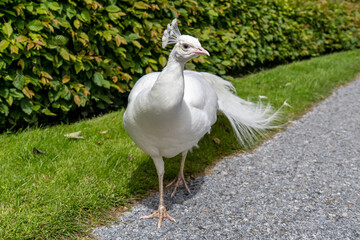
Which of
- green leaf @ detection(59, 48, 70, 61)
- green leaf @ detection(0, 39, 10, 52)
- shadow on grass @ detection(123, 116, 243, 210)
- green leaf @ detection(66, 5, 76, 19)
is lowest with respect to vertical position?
shadow on grass @ detection(123, 116, 243, 210)

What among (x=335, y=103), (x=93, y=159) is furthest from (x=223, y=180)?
(x=335, y=103)

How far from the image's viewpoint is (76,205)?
2.66 m

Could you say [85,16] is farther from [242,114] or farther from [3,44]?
[242,114]

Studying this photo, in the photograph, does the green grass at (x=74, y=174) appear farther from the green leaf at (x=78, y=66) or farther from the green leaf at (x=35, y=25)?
the green leaf at (x=35, y=25)

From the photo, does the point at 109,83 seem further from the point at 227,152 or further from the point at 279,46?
the point at 279,46

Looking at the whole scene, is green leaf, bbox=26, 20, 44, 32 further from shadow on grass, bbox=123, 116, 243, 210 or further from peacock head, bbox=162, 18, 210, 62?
peacock head, bbox=162, 18, 210, 62

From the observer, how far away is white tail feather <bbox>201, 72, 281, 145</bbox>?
4.05m

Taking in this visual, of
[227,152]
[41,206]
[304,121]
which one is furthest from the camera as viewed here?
[304,121]

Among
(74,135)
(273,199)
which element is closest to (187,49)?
(273,199)

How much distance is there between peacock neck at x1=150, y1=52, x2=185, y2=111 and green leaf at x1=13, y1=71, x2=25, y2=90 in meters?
1.96

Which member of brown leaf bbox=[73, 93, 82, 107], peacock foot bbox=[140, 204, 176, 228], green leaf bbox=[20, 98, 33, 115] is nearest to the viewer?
peacock foot bbox=[140, 204, 176, 228]

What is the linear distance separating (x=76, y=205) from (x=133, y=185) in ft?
1.90

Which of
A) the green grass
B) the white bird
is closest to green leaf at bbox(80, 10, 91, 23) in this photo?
the green grass

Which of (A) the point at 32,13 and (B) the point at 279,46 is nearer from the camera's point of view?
(A) the point at 32,13
